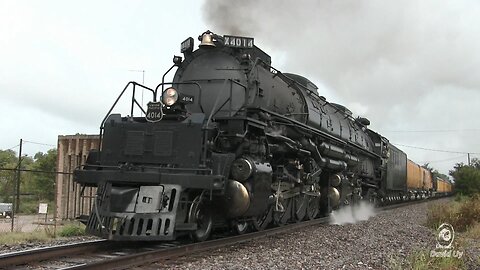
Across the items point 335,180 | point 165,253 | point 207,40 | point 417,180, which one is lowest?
point 165,253

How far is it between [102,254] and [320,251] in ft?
11.9

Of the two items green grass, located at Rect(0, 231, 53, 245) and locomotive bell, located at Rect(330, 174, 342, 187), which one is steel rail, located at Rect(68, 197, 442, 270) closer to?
green grass, located at Rect(0, 231, 53, 245)

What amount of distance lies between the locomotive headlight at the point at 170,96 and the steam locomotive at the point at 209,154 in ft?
0.06

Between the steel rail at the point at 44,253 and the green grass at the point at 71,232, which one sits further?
the green grass at the point at 71,232

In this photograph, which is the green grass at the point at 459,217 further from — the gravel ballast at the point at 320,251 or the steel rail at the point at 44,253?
the steel rail at the point at 44,253

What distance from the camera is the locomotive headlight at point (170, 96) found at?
318 inches

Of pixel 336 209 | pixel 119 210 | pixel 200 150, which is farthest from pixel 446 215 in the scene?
pixel 119 210

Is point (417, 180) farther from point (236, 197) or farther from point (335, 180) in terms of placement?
point (236, 197)

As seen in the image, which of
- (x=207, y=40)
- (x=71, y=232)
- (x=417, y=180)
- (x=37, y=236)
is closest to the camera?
(x=207, y=40)

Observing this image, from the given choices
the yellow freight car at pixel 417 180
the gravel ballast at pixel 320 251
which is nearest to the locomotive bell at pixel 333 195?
the gravel ballast at pixel 320 251

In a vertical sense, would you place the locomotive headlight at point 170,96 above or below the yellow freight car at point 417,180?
above

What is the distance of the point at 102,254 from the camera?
7.20 m

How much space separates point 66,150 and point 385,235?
52.1ft

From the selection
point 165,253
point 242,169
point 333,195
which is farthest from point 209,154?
point 333,195
